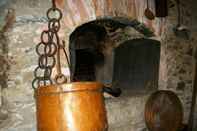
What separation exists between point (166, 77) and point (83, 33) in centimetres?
78

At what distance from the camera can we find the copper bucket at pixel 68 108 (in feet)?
5.42

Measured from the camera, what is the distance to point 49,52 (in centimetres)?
189

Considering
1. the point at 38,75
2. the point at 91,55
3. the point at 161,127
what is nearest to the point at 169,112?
the point at 161,127

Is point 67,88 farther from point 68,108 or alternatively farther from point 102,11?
point 102,11

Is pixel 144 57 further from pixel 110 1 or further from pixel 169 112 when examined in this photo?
pixel 110 1

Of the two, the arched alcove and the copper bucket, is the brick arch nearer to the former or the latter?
the arched alcove

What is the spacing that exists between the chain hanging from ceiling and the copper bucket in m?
0.18

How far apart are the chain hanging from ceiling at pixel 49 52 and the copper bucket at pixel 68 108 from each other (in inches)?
7.0

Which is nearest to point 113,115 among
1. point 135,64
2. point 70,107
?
point 135,64

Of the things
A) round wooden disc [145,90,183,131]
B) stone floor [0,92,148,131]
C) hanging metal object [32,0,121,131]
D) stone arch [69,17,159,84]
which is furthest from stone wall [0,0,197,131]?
Answer: round wooden disc [145,90,183,131]

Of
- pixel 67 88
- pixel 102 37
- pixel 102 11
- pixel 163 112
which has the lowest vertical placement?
pixel 163 112

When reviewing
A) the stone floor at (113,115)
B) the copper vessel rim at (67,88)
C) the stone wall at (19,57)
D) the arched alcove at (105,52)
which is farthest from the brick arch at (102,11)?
the stone floor at (113,115)

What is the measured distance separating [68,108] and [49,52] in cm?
40

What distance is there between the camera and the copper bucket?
1651 mm
